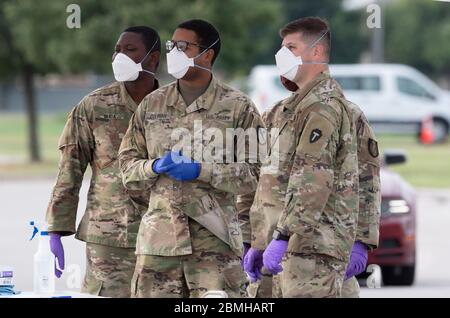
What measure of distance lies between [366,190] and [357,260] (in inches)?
14.3

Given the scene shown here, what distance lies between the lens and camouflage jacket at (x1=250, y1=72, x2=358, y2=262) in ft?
18.5

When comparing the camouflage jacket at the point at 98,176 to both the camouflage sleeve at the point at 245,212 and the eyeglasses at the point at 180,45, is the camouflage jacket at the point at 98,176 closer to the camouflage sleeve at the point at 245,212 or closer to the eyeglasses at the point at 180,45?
the camouflage sleeve at the point at 245,212

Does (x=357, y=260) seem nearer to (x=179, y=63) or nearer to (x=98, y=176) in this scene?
(x=179, y=63)

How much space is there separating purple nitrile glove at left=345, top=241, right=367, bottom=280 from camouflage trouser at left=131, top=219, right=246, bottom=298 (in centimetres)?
54

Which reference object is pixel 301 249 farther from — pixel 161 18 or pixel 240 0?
pixel 240 0

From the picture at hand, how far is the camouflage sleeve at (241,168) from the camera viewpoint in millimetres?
5867

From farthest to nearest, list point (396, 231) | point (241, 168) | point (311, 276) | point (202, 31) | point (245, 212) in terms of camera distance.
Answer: point (396, 231) → point (245, 212) → point (202, 31) → point (241, 168) → point (311, 276)

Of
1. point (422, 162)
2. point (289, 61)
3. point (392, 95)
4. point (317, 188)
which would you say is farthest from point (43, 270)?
point (392, 95)

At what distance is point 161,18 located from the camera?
2481cm

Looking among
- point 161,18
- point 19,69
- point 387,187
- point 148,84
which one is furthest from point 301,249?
point 19,69

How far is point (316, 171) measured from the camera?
566cm

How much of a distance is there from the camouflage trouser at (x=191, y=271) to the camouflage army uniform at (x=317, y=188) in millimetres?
259

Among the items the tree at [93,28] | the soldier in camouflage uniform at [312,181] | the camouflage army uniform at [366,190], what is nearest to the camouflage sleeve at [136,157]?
the soldier in camouflage uniform at [312,181]

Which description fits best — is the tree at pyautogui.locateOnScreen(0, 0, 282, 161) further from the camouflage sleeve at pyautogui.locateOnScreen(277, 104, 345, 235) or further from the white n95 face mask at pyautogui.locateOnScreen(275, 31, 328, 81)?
the camouflage sleeve at pyautogui.locateOnScreen(277, 104, 345, 235)
